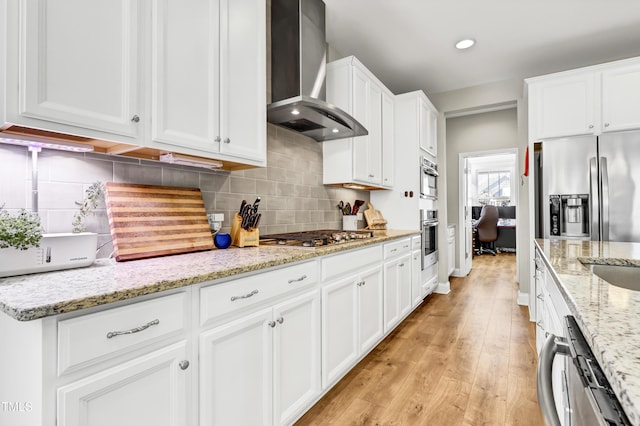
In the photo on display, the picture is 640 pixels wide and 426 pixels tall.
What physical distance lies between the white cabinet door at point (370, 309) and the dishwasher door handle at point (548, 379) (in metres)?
1.52

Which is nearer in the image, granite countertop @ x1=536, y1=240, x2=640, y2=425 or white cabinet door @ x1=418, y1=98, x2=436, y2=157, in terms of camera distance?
granite countertop @ x1=536, y1=240, x2=640, y2=425

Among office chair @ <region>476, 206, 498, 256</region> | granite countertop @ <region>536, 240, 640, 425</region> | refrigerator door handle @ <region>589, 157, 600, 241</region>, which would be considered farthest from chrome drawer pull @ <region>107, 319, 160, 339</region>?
office chair @ <region>476, 206, 498, 256</region>

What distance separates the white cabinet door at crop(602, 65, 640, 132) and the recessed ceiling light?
4.02 feet

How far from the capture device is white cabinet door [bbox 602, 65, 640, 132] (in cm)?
296

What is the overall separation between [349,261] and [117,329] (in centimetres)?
143

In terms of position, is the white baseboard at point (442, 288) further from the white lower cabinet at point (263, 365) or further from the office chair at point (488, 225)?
the office chair at point (488, 225)

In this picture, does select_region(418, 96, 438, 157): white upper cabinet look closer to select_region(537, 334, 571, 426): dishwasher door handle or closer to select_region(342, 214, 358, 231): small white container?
select_region(342, 214, 358, 231): small white container

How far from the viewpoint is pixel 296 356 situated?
1.65 meters

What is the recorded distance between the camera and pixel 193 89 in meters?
1.54

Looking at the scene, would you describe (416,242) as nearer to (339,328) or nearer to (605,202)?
(605,202)

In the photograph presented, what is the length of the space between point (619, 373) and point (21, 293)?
1.29m

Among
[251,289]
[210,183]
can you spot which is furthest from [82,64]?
[251,289]

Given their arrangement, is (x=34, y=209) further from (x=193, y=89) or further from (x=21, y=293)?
(x=193, y=89)

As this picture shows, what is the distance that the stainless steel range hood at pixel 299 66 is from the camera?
2316 mm
